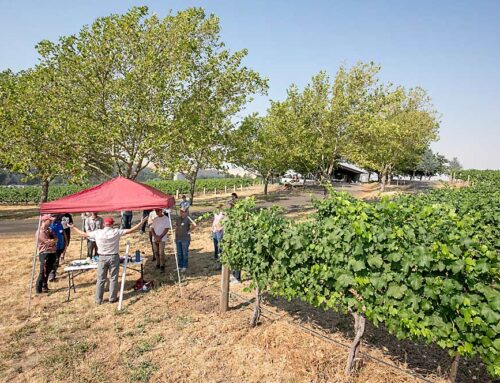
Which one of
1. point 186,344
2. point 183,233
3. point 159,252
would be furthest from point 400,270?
point 159,252

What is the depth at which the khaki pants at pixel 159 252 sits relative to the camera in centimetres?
1023

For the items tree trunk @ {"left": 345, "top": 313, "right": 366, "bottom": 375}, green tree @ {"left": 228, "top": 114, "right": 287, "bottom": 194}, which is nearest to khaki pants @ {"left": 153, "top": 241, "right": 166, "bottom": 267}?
tree trunk @ {"left": 345, "top": 313, "right": 366, "bottom": 375}

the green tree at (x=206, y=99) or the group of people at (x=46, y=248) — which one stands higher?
the green tree at (x=206, y=99)

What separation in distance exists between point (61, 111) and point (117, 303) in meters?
9.94

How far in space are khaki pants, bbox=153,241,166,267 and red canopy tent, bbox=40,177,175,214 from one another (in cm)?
200

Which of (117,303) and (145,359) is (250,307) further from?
(117,303)

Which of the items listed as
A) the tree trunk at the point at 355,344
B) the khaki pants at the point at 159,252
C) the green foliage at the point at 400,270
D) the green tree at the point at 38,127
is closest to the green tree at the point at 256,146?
the green tree at the point at 38,127

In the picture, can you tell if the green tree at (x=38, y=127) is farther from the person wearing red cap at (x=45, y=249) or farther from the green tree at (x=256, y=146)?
the green tree at (x=256, y=146)

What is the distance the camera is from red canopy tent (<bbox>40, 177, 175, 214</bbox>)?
805cm

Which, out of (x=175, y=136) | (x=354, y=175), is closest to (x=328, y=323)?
(x=175, y=136)

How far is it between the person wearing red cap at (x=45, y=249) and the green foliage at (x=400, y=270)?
589 centimetres

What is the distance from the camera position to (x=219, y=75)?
55.7 feet

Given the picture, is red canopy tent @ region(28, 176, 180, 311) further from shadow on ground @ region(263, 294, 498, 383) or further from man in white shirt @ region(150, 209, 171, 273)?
shadow on ground @ region(263, 294, 498, 383)

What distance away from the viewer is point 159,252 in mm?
10320
